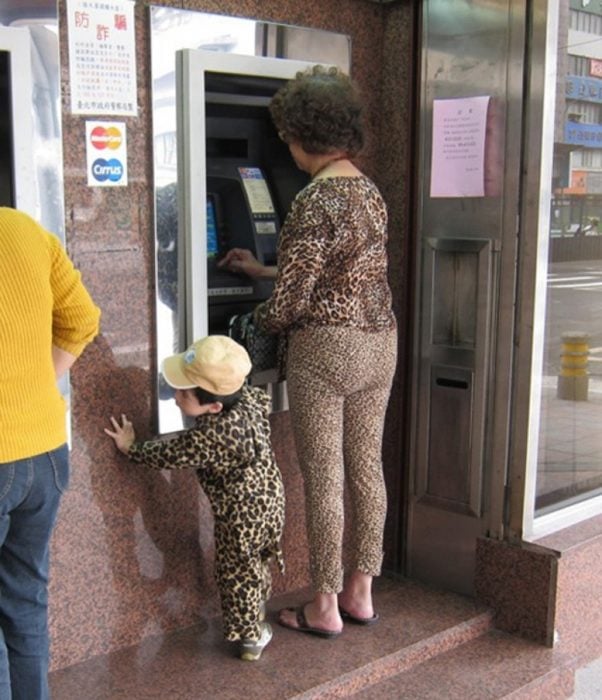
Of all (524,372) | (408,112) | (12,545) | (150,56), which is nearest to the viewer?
(12,545)

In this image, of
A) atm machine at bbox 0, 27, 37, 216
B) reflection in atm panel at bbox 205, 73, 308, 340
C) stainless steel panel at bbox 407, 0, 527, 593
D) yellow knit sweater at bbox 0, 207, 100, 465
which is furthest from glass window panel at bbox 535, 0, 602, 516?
yellow knit sweater at bbox 0, 207, 100, 465

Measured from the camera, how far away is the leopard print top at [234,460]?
2.84m

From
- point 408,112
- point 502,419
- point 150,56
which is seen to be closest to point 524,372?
point 502,419

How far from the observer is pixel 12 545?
2328 millimetres

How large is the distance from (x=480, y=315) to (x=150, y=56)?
1394 millimetres

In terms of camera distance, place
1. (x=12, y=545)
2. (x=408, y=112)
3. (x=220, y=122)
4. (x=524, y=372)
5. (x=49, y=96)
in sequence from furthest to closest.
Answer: (x=408, y=112) < (x=524, y=372) < (x=220, y=122) < (x=49, y=96) < (x=12, y=545)

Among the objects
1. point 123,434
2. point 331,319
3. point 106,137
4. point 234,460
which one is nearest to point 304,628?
point 234,460

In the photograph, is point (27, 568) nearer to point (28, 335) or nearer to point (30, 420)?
point (30, 420)

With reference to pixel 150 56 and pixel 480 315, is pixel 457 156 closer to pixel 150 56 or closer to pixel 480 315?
pixel 480 315

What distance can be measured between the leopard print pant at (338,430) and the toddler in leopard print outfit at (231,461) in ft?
0.51

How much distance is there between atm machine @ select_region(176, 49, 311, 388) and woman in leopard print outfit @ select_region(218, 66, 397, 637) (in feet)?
0.28

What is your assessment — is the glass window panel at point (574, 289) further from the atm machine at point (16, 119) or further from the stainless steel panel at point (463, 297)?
the atm machine at point (16, 119)

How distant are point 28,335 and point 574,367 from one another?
2.25 m

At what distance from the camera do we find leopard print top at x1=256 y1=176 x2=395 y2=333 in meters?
2.93
